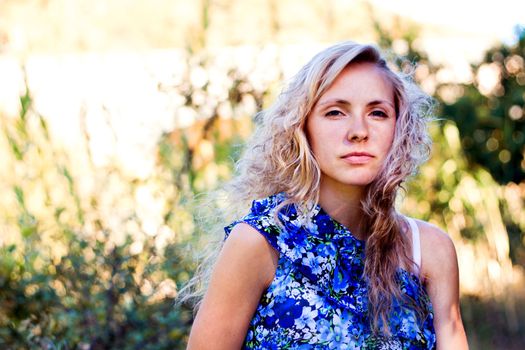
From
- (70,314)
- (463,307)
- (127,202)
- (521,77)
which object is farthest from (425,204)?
(70,314)

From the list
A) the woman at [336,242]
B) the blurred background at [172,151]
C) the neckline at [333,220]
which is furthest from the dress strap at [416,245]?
the blurred background at [172,151]

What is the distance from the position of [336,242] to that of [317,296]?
145 millimetres

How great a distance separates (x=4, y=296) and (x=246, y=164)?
4.58 feet

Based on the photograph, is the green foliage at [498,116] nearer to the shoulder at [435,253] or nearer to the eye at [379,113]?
the shoulder at [435,253]

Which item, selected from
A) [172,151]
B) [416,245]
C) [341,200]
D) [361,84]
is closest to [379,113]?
[361,84]

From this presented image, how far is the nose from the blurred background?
1.67 ft

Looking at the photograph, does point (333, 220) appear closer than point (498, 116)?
Yes

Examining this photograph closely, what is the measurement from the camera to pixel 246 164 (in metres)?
2.41

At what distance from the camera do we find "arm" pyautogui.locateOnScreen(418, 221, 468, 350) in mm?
2236

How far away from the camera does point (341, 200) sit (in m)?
2.22

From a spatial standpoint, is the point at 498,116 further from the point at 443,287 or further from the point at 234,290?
the point at 234,290

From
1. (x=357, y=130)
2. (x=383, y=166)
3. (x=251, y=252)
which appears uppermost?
(x=357, y=130)

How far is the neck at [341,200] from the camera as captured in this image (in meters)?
2.22

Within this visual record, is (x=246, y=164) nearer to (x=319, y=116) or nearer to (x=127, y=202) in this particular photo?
(x=319, y=116)
